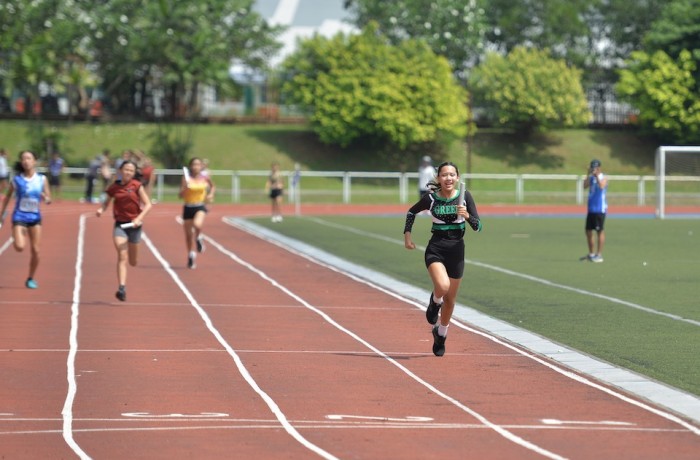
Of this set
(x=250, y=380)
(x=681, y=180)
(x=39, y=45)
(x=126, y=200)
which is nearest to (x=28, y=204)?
(x=126, y=200)

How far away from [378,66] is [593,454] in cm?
6658

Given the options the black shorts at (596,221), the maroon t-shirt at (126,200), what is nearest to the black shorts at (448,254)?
the maroon t-shirt at (126,200)

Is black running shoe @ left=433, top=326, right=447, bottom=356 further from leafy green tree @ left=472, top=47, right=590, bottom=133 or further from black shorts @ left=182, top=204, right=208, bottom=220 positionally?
leafy green tree @ left=472, top=47, right=590, bottom=133

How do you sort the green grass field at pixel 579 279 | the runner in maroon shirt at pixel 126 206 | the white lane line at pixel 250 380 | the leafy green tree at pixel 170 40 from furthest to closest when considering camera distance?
1. the leafy green tree at pixel 170 40
2. the runner in maroon shirt at pixel 126 206
3. the green grass field at pixel 579 279
4. the white lane line at pixel 250 380

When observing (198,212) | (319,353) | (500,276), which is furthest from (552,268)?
(319,353)

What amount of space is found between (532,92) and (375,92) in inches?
429

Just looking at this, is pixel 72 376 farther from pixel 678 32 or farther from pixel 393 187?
pixel 678 32

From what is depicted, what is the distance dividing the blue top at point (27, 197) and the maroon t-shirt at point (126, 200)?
151 cm

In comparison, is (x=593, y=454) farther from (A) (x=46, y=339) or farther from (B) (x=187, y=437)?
(A) (x=46, y=339)

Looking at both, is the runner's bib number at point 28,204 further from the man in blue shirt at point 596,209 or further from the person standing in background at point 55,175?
the person standing in background at point 55,175

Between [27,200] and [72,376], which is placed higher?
[27,200]

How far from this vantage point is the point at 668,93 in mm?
77938

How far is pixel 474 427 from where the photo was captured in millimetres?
9930

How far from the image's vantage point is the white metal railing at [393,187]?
192 ft
